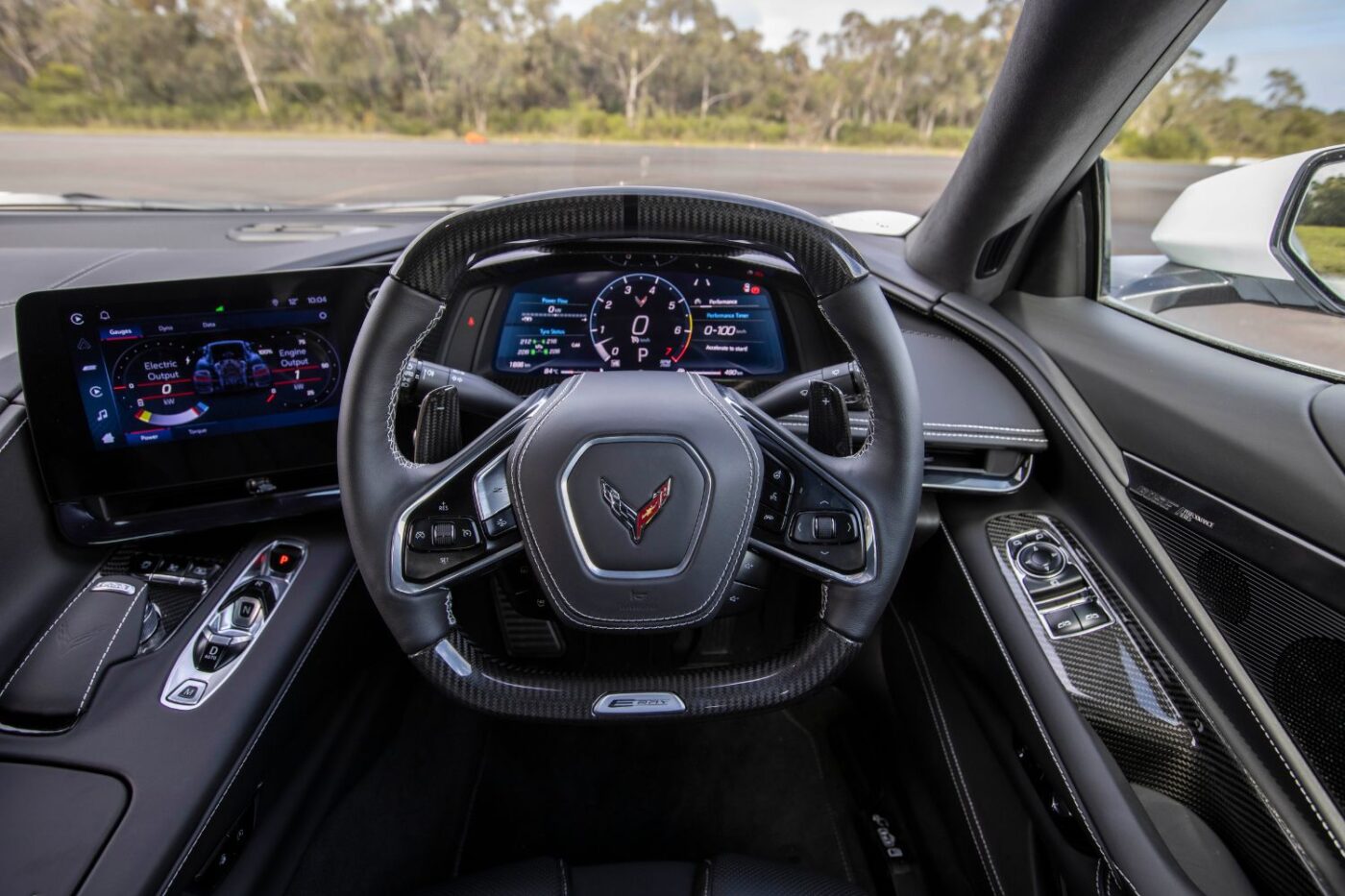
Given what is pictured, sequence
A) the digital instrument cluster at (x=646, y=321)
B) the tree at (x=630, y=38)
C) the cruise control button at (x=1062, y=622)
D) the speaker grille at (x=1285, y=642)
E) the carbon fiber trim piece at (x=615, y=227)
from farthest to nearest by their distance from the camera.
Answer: the tree at (x=630, y=38) → the digital instrument cluster at (x=646, y=321) → the cruise control button at (x=1062, y=622) → the speaker grille at (x=1285, y=642) → the carbon fiber trim piece at (x=615, y=227)

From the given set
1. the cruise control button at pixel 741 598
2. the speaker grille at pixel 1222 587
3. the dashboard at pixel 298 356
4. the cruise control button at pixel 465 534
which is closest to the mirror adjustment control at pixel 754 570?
the cruise control button at pixel 741 598

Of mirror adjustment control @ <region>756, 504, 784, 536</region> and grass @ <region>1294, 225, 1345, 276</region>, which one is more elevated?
grass @ <region>1294, 225, 1345, 276</region>

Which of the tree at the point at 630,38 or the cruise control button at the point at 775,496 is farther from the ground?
the tree at the point at 630,38

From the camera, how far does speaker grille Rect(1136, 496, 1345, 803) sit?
1239 mm

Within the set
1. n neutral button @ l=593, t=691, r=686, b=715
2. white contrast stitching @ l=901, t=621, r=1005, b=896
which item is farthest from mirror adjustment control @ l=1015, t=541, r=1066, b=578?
n neutral button @ l=593, t=691, r=686, b=715

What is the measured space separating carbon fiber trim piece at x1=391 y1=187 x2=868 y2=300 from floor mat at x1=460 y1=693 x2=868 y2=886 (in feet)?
4.14

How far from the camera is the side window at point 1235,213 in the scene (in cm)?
152

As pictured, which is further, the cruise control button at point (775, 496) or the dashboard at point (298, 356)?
the dashboard at point (298, 356)

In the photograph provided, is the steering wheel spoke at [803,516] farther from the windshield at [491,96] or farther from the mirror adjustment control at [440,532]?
the windshield at [491,96]

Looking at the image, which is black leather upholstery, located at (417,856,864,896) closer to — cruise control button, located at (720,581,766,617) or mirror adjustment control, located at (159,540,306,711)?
cruise control button, located at (720,581,766,617)

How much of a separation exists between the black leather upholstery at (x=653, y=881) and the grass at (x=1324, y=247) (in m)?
1.50

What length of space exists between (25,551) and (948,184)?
2285 millimetres

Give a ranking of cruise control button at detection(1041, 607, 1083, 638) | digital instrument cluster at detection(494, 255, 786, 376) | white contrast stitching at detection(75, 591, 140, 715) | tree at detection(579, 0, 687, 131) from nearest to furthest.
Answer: white contrast stitching at detection(75, 591, 140, 715) < cruise control button at detection(1041, 607, 1083, 638) < digital instrument cluster at detection(494, 255, 786, 376) < tree at detection(579, 0, 687, 131)

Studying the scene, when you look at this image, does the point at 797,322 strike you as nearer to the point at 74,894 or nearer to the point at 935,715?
the point at 935,715
